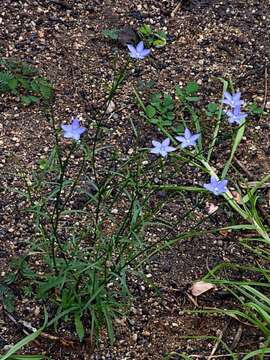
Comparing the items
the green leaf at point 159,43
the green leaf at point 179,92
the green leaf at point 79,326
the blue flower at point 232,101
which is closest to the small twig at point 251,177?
the green leaf at point 179,92

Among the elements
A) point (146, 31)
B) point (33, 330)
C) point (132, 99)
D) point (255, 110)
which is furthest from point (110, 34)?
point (33, 330)

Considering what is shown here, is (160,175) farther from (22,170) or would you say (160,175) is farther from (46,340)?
A: (46,340)

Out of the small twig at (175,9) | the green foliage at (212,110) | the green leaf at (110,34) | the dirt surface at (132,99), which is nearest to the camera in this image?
the dirt surface at (132,99)

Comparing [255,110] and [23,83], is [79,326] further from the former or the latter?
[255,110]

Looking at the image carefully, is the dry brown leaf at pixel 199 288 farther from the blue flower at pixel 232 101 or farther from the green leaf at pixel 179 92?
the green leaf at pixel 179 92

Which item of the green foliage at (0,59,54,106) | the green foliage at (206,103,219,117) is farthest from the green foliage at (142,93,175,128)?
the green foliage at (0,59,54,106)

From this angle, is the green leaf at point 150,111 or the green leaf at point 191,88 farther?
the green leaf at point 191,88

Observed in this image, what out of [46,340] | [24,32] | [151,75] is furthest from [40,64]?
[46,340]
